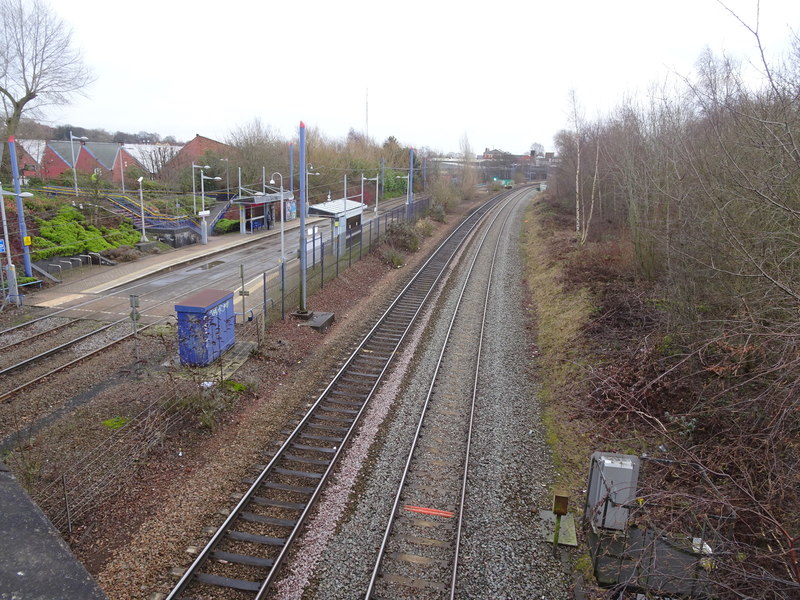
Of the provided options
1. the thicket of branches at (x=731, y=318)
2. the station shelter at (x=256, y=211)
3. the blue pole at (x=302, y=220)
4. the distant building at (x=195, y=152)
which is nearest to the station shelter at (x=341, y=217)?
the blue pole at (x=302, y=220)

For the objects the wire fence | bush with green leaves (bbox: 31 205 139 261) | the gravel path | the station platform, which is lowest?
the gravel path

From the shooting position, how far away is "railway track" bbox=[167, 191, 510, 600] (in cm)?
727

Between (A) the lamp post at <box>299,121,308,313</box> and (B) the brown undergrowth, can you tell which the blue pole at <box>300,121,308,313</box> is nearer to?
(A) the lamp post at <box>299,121,308,313</box>

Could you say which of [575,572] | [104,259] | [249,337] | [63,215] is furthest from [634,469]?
[63,215]

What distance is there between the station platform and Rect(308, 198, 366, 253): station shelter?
1806 cm

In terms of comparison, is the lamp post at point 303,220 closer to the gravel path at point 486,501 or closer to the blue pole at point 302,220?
the blue pole at point 302,220

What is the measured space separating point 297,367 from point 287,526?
664 centimetres

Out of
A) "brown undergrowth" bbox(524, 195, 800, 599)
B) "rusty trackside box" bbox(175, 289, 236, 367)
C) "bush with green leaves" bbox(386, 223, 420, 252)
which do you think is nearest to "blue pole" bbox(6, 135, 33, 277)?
"rusty trackside box" bbox(175, 289, 236, 367)

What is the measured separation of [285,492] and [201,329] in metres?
6.22

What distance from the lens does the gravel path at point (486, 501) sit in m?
7.36

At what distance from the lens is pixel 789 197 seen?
8750mm

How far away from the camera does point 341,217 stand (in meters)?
29.4

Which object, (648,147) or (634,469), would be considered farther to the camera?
(648,147)

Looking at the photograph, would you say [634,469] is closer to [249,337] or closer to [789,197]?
[789,197]
